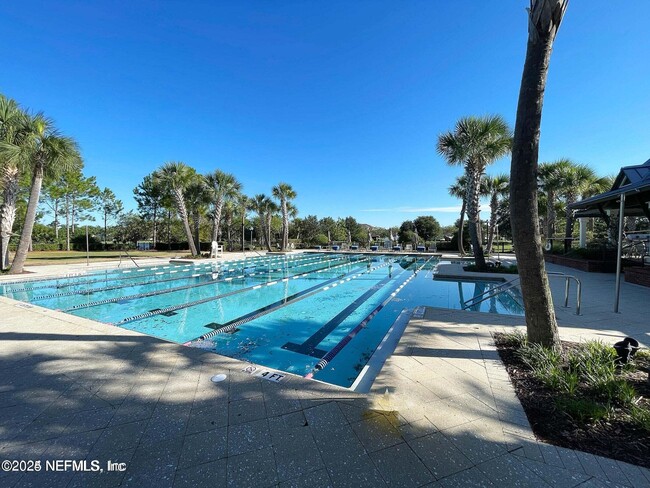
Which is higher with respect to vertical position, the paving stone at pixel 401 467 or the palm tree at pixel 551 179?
the palm tree at pixel 551 179

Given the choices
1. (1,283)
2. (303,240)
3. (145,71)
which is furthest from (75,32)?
(303,240)

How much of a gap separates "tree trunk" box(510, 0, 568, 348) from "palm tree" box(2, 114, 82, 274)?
15.0 m

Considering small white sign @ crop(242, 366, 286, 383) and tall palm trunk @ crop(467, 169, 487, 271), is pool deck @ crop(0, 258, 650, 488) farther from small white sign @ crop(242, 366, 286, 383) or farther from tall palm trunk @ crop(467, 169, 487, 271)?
tall palm trunk @ crop(467, 169, 487, 271)

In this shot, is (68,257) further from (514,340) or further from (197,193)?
(514,340)

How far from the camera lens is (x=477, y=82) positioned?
32.4 ft

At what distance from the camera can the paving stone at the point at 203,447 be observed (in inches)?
65.4

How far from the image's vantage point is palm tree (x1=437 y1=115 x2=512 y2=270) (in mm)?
10945

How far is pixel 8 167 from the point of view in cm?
1069

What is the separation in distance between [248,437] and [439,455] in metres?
1.23

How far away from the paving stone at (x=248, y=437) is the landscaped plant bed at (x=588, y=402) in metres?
1.85

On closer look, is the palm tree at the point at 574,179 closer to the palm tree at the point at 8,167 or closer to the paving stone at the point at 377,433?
the paving stone at the point at 377,433

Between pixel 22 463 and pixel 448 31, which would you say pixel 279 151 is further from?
pixel 22 463

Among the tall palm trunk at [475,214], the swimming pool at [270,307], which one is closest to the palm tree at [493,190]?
the tall palm trunk at [475,214]

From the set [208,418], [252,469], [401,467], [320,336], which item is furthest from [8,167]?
[401,467]
